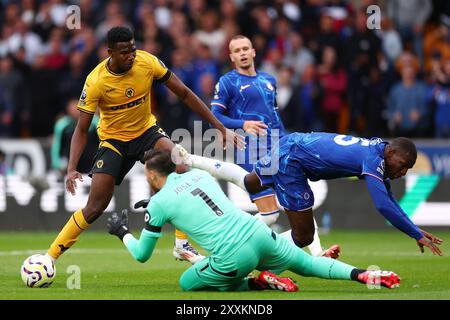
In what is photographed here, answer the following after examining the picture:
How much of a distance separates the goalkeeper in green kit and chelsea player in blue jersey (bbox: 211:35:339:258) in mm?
2961

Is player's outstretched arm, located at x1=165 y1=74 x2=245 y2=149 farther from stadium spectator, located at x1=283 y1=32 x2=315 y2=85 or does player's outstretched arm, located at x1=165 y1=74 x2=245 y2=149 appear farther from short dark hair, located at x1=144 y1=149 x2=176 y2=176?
stadium spectator, located at x1=283 y1=32 x2=315 y2=85

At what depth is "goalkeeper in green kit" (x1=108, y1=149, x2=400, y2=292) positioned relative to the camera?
9.49m

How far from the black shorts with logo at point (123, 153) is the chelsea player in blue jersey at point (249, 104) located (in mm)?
1436

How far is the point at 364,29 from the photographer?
20.4 m

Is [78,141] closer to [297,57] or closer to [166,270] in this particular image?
[166,270]

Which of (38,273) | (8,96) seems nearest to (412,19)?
(8,96)

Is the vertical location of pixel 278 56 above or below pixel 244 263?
above

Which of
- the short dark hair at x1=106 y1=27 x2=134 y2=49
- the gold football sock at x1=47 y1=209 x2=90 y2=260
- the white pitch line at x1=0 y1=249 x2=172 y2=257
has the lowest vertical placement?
the white pitch line at x1=0 y1=249 x2=172 y2=257

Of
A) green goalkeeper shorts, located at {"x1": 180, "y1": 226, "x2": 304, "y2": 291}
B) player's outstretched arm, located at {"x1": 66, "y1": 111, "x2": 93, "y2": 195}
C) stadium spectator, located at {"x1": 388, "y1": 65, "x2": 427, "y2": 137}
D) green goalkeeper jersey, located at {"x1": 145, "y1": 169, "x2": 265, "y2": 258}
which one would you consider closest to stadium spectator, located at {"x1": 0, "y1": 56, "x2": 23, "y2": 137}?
stadium spectator, located at {"x1": 388, "y1": 65, "x2": 427, "y2": 137}

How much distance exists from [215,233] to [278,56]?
37.9ft

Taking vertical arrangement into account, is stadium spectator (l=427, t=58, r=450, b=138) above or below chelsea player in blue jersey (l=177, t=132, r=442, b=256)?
below

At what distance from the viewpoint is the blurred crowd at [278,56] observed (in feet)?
66.4

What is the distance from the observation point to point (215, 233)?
9.51m
